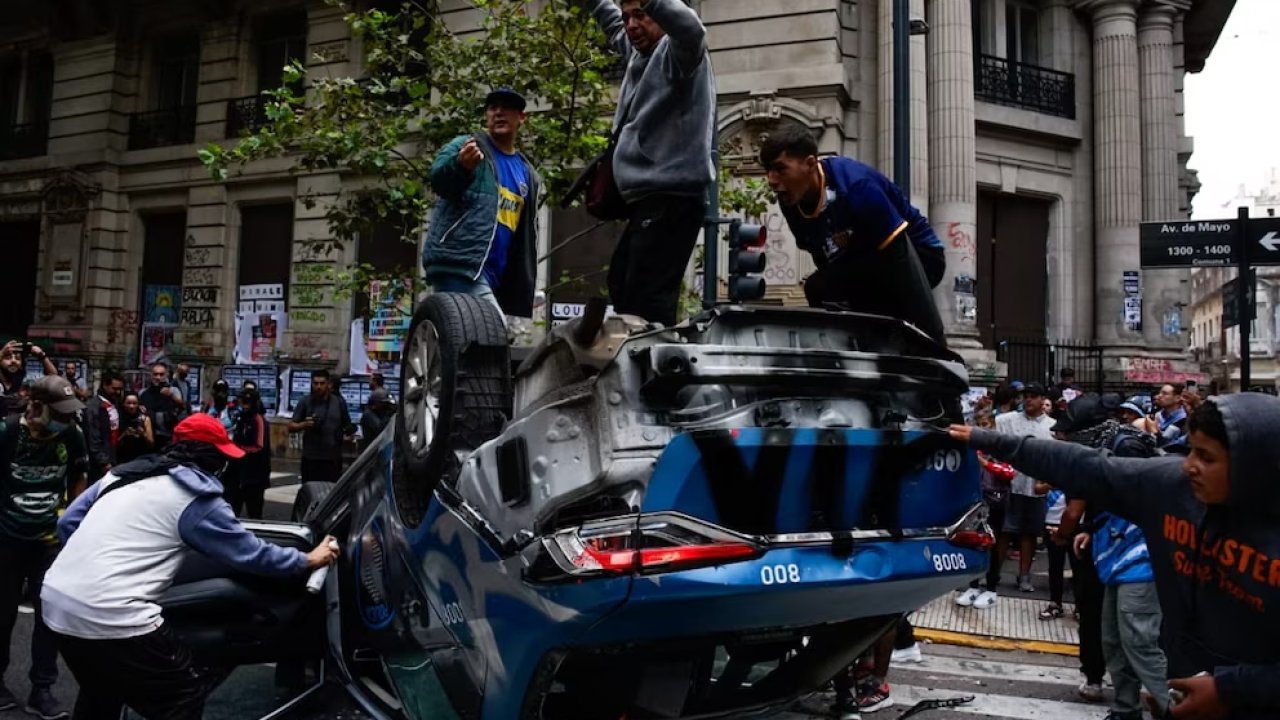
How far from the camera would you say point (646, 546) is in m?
2.31

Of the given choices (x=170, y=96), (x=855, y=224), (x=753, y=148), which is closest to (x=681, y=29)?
(x=855, y=224)

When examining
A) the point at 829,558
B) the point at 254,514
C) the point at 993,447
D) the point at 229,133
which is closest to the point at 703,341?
the point at 829,558

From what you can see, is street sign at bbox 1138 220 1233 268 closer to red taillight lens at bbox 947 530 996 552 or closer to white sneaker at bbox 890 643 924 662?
white sneaker at bbox 890 643 924 662

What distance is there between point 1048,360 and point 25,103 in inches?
964

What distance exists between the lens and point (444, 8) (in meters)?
17.0

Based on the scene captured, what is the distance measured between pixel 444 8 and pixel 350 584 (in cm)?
1553

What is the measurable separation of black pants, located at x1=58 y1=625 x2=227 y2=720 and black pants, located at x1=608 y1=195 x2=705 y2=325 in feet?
7.29

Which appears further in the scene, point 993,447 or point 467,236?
point 467,236

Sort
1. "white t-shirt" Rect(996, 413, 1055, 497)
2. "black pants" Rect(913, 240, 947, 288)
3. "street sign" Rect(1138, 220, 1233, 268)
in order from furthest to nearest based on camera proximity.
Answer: "street sign" Rect(1138, 220, 1233, 268)
"white t-shirt" Rect(996, 413, 1055, 497)
"black pants" Rect(913, 240, 947, 288)

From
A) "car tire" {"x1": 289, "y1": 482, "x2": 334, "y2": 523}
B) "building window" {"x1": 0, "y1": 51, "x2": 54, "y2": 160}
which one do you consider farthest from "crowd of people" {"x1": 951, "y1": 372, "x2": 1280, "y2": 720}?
"building window" {"x1": 0, "y1": 51, "x2": 54, "y2": 160}

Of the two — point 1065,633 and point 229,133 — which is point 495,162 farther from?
point 229,133

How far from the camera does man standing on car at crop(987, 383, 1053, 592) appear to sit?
8266mm

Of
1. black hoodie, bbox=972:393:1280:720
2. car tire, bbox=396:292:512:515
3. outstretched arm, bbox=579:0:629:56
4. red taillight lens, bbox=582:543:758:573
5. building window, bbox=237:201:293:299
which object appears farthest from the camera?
building window, bbox=237:201:293:299

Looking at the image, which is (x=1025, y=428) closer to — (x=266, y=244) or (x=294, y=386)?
(x=294, y=386)
